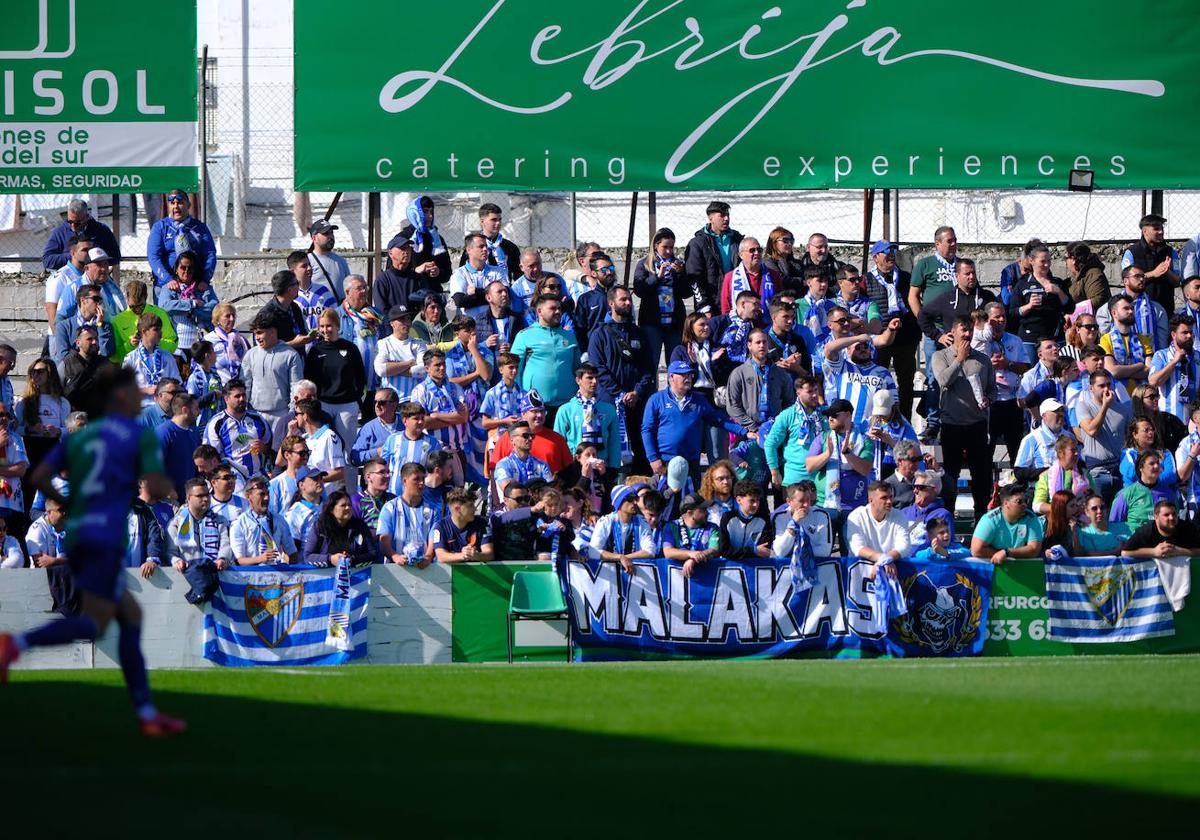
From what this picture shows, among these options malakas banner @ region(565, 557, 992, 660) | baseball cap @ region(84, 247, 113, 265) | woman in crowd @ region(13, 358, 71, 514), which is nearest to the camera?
malakas banner @ region(565, 557, 992, 660)

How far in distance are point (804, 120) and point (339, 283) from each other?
19.5ft

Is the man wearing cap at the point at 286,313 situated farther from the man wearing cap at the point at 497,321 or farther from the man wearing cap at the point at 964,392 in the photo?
the man wearing cap at the point at 964,392

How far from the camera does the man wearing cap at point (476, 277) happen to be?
18.4m

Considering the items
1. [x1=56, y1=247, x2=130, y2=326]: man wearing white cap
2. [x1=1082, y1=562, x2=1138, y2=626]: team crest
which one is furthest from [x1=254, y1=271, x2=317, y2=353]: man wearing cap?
[x1=1082, y1=562, x2=1138, y2=626]: team crest

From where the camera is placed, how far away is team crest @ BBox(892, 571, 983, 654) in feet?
51.9

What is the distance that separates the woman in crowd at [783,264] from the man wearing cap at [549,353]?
104 inches

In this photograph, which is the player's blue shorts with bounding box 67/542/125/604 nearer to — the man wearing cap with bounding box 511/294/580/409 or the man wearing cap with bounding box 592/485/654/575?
the man wearing cap with bounding box 592/485/654/575

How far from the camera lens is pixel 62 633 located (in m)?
8.28

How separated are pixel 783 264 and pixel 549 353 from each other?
3163 mm

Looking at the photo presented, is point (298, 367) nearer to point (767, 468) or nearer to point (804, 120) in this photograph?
point (767, 468)

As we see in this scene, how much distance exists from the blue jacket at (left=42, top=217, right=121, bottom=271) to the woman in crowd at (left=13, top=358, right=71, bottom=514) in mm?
2159

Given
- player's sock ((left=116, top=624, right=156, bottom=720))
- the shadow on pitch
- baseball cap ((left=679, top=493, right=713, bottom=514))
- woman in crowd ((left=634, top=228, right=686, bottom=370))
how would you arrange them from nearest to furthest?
the shadow on pitch, player's sock ((left=116, top=624, right=156, bottom=720)), baseball cap ((left=679, top=493, right=713, bottom=514)), woman in crowd ((left=634, top=228, right=686, bottom=370))

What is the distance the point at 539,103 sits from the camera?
19.8 meters

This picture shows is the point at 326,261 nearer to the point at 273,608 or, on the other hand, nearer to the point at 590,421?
the point at 590,421
